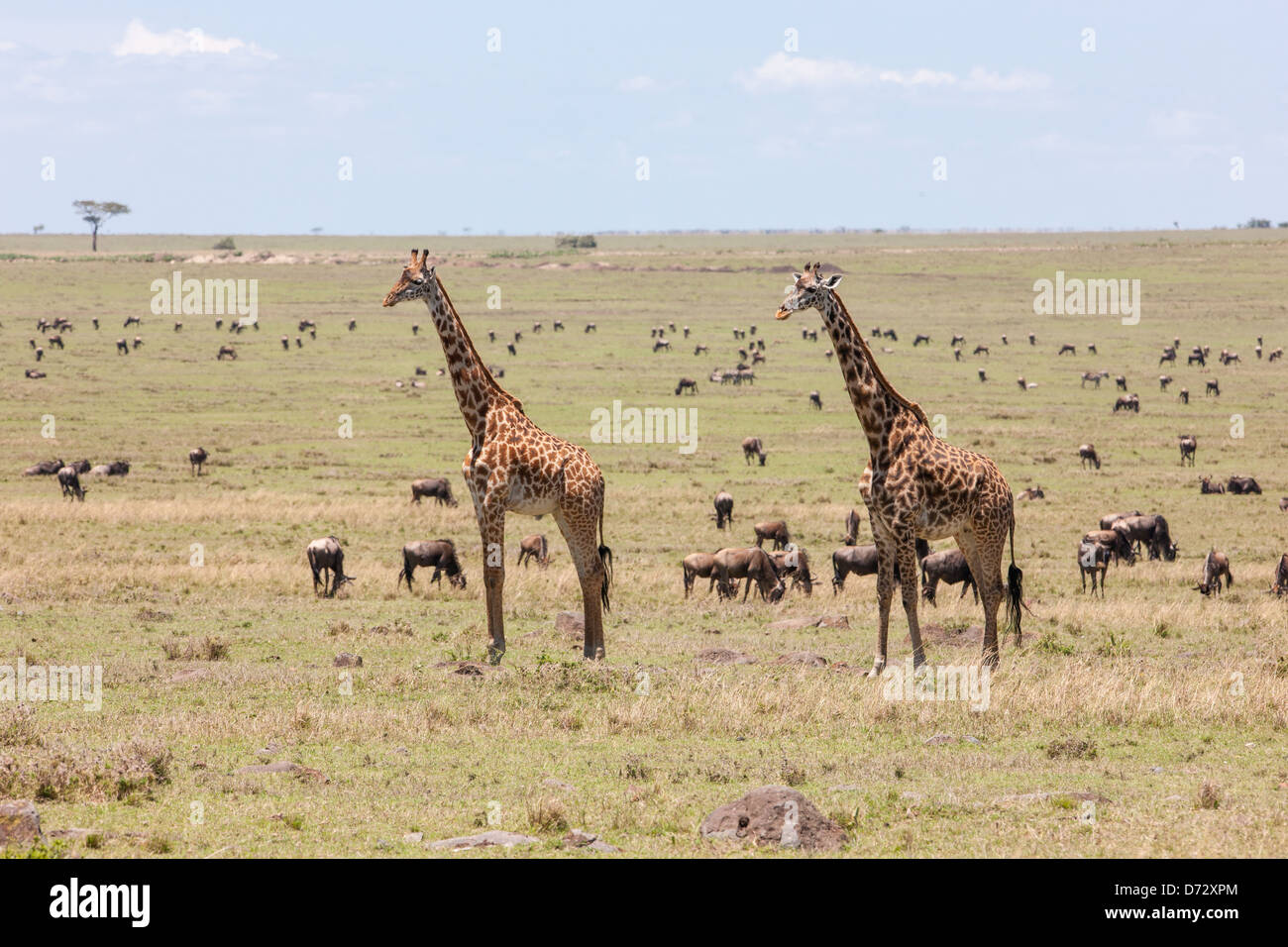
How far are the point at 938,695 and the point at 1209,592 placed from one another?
14.0 m

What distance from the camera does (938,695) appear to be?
581 inches

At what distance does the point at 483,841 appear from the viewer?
369 inches

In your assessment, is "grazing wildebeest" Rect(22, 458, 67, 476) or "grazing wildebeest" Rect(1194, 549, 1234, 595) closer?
"grazing wildebeest" Rect(1194, 549, 1234, 595)

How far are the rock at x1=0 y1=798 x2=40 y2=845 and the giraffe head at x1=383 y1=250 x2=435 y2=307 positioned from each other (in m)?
9.17

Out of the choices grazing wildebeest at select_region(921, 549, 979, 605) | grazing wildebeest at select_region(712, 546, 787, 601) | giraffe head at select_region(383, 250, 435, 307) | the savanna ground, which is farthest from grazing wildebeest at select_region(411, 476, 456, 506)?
giraffe head at select_region(383, 250, 435, 307)

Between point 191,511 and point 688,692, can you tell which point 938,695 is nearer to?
point 688,692

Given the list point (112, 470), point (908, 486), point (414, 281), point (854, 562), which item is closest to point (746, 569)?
point (854, 562)

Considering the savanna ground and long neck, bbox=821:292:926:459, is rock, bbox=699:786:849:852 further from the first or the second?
long neck, bbox=821:292:926:459

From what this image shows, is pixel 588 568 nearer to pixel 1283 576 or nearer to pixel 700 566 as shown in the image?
pixel 700 566

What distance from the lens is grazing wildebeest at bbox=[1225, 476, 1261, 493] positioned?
4019cm

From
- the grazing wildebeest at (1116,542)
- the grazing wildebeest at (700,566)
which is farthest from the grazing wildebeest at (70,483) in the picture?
the grazing wildebeest at (1116,542)

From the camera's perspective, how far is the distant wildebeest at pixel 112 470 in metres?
41.4
